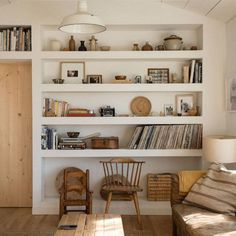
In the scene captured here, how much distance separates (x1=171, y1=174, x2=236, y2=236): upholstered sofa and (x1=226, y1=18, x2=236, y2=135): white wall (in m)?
1.23

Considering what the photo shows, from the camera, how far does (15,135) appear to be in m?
5.10

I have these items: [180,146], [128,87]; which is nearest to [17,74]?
[128,87]

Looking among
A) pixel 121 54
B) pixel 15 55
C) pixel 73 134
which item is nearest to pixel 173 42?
pixel 121 54

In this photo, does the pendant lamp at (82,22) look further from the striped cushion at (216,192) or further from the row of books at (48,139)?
the row of books at (48,139)

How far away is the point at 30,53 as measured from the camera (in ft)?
15.5

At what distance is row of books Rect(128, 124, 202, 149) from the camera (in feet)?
15.8

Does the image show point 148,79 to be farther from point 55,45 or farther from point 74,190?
point 74,190

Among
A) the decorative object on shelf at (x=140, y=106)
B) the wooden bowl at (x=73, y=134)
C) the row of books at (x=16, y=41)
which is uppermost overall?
the row of books at (x=16, y=41)

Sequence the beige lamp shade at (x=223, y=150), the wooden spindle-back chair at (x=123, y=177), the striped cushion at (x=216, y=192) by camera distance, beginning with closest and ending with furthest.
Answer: the striped cushion at (x=216, y=192) → the beige lamp shade at (x=223, y=150) → the wooden spindle-back chair at (x=123, y=177)

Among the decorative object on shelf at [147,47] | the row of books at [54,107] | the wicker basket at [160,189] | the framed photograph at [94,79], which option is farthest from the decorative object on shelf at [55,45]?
the wicker basket at [160,189]

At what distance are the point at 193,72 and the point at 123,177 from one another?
1638 millimetres

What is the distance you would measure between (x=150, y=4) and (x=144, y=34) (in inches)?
17.6

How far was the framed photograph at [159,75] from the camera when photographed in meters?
4.96

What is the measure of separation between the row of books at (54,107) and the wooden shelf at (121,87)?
0.22 m
